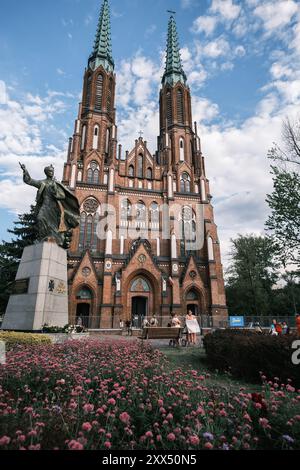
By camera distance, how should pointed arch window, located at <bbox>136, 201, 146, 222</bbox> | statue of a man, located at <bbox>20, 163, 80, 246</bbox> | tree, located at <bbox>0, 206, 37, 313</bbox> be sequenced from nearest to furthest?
statue of a man, located at <bbox>20, 163, 80, 246</bbox> → tree, located at <bbox>0, 206, 37, 313</bbox> → pointed arch window, located at <bbox>136, 201, 146, 222</bbox>

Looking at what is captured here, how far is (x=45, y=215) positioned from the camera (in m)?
10.8

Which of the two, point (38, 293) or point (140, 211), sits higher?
point (140, 211)

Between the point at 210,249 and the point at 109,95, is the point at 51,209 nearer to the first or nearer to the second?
the point at 210,249

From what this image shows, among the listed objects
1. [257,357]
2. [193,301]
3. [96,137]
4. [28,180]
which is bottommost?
[257,357]

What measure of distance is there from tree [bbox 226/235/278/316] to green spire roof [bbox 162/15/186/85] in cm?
2860

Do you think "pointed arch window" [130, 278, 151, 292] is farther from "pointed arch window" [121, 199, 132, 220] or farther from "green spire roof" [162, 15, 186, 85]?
"green spire roof" [162, 15, 186, 85]

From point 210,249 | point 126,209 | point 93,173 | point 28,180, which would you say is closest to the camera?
point 28,180

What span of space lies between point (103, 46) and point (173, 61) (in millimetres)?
12166

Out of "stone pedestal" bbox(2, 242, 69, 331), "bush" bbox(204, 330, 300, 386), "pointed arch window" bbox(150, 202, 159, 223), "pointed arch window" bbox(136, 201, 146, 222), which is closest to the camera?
"bush" bbox(204, 330, 300, 386)

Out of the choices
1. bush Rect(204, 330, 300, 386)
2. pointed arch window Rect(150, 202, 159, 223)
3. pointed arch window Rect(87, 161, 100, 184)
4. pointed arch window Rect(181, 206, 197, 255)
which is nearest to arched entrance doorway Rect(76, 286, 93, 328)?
pointed arch window Rect(150, 202, 159, 223)

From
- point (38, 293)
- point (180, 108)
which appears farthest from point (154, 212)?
point (38, 293)

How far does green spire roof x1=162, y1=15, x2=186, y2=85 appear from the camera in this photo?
142 feet

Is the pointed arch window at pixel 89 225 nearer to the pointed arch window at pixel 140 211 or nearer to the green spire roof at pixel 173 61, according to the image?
the pointed arch window at pixel 140 211

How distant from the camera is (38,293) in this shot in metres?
9.05
